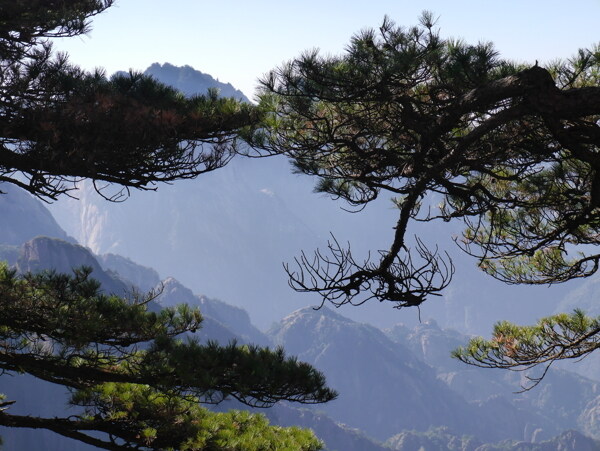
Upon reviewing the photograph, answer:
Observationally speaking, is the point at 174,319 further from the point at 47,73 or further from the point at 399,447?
the point at 399,447

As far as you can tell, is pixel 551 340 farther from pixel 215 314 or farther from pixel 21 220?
pixel 215 314

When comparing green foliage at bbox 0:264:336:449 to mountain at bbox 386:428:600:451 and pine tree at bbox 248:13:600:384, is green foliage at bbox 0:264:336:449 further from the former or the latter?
mountain at bbox 386:428:600:451

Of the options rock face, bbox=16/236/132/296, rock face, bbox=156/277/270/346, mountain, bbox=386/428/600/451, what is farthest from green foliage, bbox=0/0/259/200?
mountain, bbox=386/428/600/451

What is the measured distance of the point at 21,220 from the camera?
509 feet

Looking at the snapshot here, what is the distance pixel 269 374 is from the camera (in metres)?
6.18

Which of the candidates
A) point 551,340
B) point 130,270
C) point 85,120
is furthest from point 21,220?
point 85,120

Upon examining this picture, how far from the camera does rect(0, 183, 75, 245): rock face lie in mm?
150875

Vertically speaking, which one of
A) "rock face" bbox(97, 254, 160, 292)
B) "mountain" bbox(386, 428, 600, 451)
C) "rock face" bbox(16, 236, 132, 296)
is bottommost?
"mountain" bbox(386, 428, 600, 451)

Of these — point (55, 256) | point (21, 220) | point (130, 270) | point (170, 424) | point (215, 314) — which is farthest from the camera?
point (130, 270)

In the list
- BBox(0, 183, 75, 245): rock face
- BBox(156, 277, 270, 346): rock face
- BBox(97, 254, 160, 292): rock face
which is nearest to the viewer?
BBox(156, 277, 270, 346): rock face

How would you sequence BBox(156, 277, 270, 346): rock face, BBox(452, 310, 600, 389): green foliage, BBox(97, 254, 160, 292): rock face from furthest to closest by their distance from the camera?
BBox(97, 254, 160, 292): rock face, BBox(156, 277, 270, 346): rock face, BBox(452, 310, 600, 389): green foliage

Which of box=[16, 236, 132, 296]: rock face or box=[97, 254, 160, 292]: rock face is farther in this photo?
box=[97, 254, 160, 292]: rock face

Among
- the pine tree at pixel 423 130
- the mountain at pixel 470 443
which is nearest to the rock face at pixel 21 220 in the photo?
the mountain at pixel 470 443

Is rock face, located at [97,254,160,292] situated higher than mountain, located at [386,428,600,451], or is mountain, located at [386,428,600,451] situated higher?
rock face, located at [97,254,160,292]
